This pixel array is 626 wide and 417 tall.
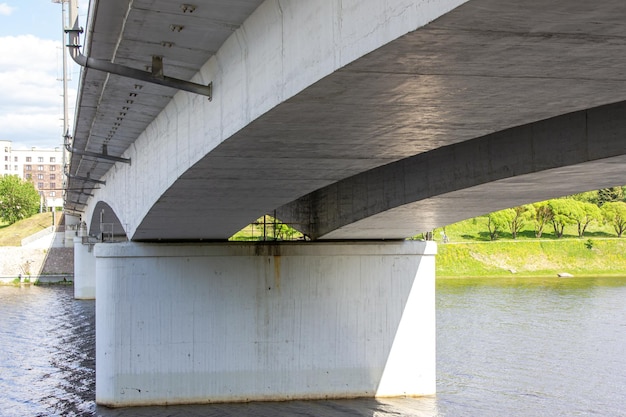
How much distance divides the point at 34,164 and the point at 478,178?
177 meters

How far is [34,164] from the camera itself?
178m

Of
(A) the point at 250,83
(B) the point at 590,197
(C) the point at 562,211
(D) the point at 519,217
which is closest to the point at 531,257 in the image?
(C) the point at 562,211

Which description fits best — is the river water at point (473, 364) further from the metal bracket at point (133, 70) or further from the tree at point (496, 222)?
the tree at point (496, 222)

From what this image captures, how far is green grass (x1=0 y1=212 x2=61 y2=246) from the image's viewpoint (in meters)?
80.1

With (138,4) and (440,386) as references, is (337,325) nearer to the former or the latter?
(440,386)

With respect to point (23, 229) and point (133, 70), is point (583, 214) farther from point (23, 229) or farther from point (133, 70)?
point (133, 70)

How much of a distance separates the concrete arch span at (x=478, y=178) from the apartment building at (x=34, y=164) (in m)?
164

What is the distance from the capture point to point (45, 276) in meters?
66.2

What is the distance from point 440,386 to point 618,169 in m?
12.5

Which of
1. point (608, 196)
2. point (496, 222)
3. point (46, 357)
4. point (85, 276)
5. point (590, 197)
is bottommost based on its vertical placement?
point (46, 357)

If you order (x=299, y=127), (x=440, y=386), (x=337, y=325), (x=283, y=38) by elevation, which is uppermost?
(x=283, y=38)

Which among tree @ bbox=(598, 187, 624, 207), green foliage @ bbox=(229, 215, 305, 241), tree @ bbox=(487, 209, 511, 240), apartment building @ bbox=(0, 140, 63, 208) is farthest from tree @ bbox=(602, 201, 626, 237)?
apartment building @ bbox=(0, 140, 63, 208)

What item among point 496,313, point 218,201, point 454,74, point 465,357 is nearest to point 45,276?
point 496,313

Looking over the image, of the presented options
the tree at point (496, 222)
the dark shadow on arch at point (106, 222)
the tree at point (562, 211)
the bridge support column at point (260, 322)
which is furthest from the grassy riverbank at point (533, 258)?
the bridge support column at point (260, 322)
